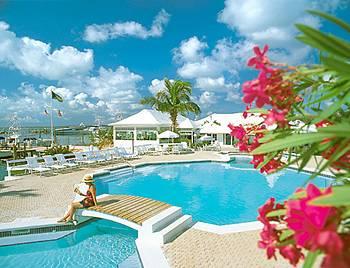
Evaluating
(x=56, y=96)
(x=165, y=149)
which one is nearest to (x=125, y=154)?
(x=165, y=149)

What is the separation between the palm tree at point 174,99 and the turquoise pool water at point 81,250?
928 inches

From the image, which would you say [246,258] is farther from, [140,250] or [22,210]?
[22,210]

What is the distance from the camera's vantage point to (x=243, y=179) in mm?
15812

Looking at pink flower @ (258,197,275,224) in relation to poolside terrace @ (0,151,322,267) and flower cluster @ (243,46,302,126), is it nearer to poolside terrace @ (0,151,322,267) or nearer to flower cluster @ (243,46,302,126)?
flower cluster @ (243,46,302,126)

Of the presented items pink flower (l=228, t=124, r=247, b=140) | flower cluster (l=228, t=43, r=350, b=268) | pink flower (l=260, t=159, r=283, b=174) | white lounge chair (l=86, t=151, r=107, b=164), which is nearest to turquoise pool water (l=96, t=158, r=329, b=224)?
white lounge chair (l=86, t=151, r=107, b=164)

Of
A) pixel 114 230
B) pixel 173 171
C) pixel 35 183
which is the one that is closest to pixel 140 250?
pixel 114 230

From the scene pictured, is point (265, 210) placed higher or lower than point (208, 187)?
higher

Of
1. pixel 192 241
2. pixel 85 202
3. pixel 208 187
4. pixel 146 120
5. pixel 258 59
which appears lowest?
pixel 208 187

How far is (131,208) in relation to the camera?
8.10m

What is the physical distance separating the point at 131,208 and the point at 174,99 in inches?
944

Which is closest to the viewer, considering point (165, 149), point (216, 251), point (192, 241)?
point (216, 251)

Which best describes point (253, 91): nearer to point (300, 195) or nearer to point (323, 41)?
point (323, 41)

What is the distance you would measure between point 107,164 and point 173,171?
4.31 metres

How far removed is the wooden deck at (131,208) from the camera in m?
7.46
